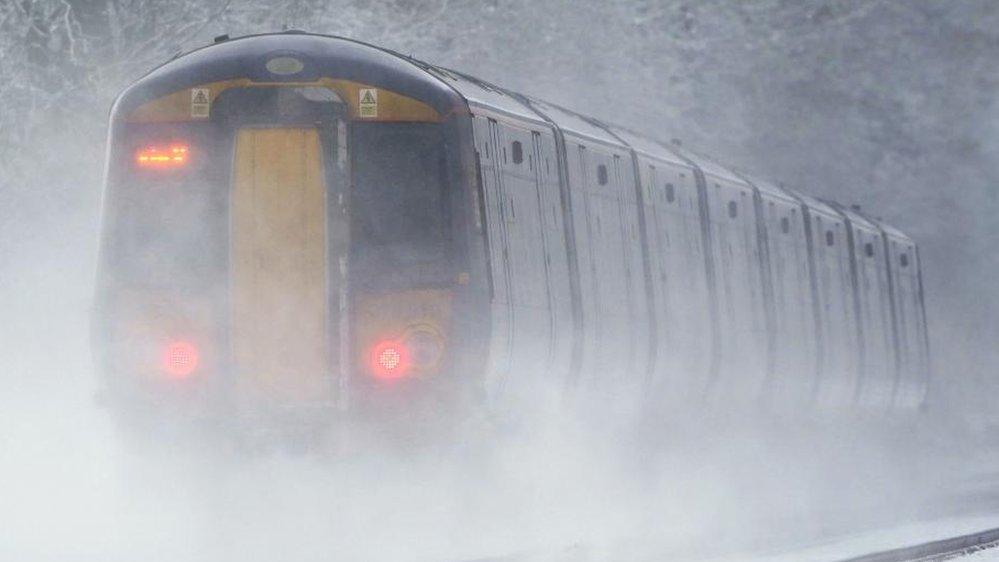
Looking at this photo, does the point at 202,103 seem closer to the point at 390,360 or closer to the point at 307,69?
the point at 307,69

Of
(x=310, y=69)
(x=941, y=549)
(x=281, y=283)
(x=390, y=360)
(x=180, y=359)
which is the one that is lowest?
(x=941, y=549)

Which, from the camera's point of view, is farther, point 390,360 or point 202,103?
point 202,103

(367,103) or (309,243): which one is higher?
(367,103)

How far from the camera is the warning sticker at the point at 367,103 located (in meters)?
9.56

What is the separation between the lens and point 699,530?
38.1 ft

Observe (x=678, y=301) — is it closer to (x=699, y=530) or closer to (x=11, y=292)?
(x=699, y=530)

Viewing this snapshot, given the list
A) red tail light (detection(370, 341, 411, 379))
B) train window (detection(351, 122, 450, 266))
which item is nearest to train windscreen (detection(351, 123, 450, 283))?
train window (detection(351, 122, 450, 266))

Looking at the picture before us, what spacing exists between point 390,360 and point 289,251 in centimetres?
80

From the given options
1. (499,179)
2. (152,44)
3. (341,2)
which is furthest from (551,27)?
(499,179)

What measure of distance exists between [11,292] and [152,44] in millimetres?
20149

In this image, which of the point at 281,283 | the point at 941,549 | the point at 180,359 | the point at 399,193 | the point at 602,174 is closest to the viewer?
the point at 281,283

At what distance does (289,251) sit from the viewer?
9297 millimetres

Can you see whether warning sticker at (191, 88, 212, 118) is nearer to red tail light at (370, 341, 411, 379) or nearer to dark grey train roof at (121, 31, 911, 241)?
dark grey train roof at (121, 31, 911, 241)

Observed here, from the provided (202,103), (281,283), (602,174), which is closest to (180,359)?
(281,283)
